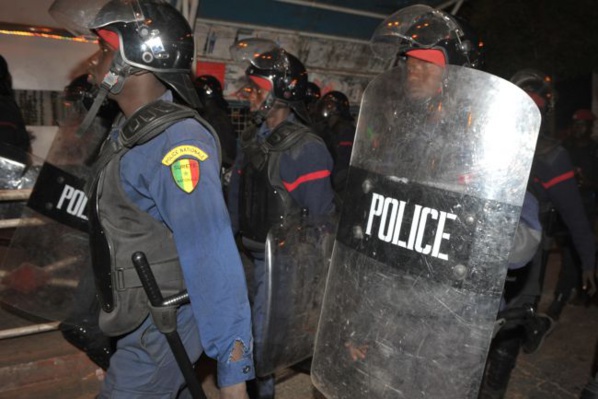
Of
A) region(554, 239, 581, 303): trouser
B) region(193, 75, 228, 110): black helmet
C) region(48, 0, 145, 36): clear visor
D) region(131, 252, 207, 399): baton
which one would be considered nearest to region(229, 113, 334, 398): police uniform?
region(131, 252, 207, 399): baton

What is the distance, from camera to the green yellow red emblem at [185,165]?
1.73 m

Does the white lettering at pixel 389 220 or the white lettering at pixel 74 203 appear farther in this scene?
the white lettering at pixel 74 203

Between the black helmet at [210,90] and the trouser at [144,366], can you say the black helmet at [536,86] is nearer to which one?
the trouser at [144,366]

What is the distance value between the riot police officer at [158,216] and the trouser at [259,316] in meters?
0.56

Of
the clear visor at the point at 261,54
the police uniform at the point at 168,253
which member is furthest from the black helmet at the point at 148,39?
the clear visor at the point at 261,54

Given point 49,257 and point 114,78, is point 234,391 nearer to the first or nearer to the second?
point 114,78

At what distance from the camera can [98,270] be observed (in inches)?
76.0

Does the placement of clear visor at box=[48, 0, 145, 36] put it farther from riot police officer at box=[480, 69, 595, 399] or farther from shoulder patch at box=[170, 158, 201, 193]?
riot police officer at box=[480, 69, 595, 399]

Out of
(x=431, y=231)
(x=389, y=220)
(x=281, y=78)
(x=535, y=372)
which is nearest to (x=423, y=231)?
(x=431, y=231)

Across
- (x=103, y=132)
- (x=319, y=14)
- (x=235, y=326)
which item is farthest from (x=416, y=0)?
(x=235, y=326)

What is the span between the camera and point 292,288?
2.71 metres

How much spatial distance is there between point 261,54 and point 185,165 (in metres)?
2.27

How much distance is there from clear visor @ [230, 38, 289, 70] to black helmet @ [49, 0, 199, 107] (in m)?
1.66

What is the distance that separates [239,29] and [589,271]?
4.74 metres
